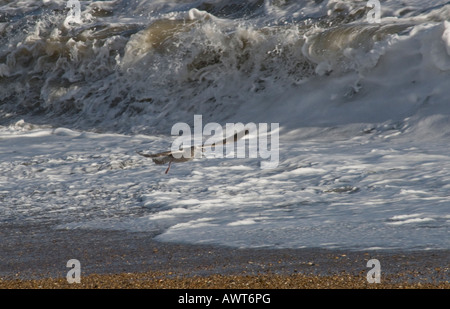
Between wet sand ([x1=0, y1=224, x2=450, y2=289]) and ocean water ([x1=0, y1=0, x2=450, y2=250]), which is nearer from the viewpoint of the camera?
wet sand ([x1=0, y1=224, x2=450, y2=289])

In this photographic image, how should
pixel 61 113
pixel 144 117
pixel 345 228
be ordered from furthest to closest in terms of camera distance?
pixel 61 113
pixel 144 117
pixel 345 228

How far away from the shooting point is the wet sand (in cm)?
388

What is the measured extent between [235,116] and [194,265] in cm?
654

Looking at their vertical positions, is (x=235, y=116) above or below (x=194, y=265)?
above

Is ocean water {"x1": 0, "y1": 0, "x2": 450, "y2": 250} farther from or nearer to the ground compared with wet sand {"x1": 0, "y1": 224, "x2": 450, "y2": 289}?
farther from the ground

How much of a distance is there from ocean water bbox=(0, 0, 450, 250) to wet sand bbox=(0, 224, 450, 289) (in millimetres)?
230

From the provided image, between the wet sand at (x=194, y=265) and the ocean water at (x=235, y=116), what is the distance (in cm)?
23

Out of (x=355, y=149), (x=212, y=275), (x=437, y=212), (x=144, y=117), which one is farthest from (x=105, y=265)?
(x=144, y=117)

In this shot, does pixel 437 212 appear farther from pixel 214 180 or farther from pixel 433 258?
pixel 214 180

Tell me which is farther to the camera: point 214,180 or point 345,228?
point 214,180

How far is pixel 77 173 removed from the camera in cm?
780

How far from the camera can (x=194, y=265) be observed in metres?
4.43

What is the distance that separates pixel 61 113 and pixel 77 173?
18.0 ft

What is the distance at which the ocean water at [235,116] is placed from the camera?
565 cm
